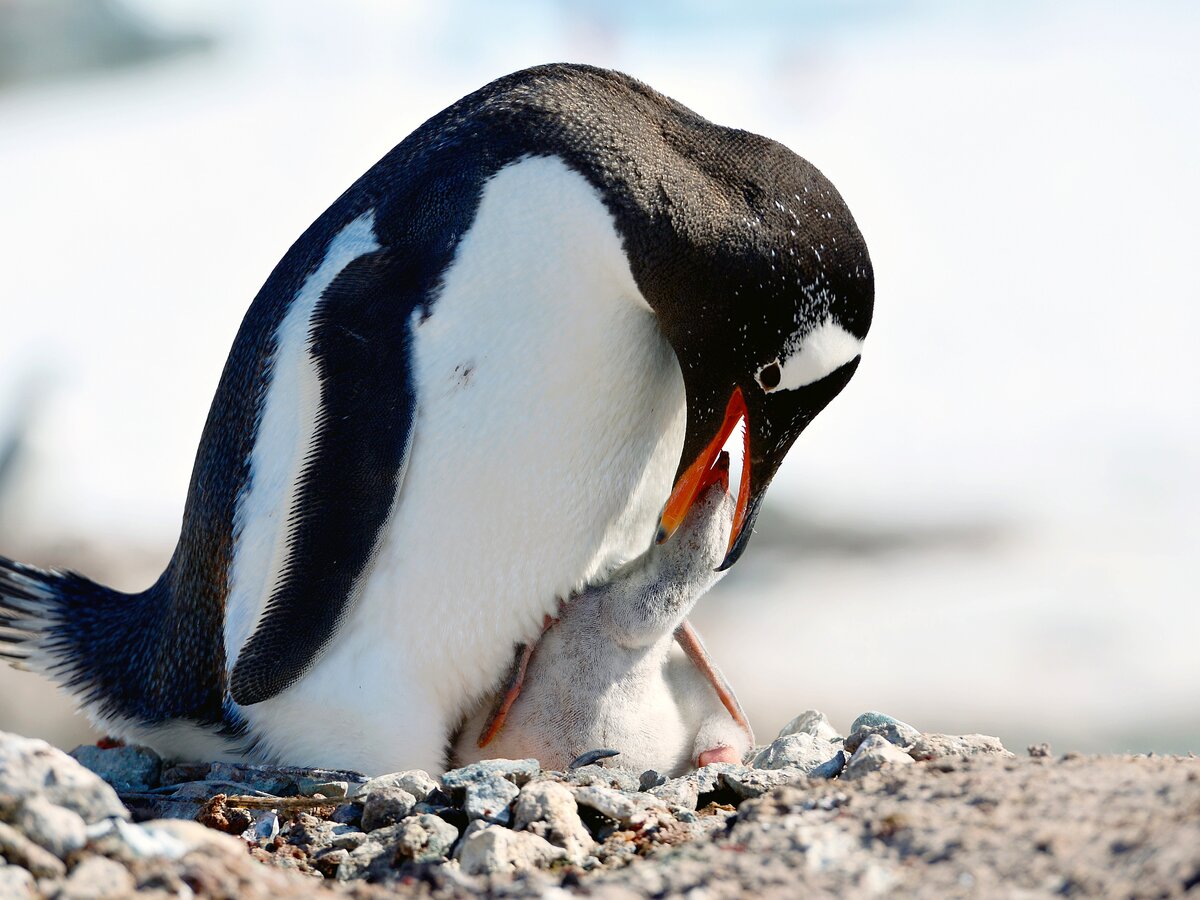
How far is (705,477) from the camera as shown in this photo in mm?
2723

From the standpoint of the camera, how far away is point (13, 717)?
5.77 m

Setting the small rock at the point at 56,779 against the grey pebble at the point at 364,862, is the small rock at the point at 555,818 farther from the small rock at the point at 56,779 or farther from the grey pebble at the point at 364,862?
the small rock at the point at 56,779

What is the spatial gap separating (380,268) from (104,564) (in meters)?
4.56

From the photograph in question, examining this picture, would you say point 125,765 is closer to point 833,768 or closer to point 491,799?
point 491,799

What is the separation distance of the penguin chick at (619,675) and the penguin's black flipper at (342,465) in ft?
1.32

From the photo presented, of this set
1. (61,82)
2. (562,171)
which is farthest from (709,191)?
(61,82)

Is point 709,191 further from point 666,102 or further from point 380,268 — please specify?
point 380,268

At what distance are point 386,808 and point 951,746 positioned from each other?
2.98 feet

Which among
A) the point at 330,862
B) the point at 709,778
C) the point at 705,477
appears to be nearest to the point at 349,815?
the point at 330,862

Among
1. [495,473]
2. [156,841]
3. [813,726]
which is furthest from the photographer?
[813,726]

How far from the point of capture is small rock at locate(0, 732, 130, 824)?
1.61 meters

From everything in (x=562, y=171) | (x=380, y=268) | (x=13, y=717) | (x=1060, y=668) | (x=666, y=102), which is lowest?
(x=13, y=717)

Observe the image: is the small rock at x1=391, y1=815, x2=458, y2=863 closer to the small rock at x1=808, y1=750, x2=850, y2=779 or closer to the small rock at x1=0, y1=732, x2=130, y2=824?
the small rock at x1=0, y1=732, x2=130, y2=824

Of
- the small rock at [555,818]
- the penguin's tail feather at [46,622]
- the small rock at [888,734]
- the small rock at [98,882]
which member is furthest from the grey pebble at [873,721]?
the penguin's tail feather at [46,622]
